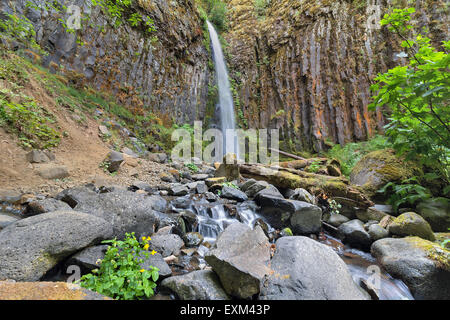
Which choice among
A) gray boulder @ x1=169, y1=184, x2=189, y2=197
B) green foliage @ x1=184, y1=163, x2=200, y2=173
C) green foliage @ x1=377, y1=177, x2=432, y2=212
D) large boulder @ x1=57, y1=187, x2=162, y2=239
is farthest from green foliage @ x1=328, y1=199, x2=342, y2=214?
green foliage @ x1=184, y1=163, x2=200, y2=173

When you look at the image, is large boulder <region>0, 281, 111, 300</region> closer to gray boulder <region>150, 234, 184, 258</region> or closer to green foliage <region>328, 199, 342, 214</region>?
gray boulder <region>150, 234, 184, 258</region>

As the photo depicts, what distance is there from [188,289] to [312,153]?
38.2 ft

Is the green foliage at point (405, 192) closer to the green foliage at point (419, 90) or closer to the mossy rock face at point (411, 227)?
the green foliage at point (419, 90)

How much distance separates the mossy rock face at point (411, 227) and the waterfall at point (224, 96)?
11.0 meters

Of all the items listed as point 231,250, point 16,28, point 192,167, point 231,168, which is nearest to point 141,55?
point 192,167

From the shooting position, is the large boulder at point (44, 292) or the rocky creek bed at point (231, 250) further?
the rocky creek bed at point (231, 250)

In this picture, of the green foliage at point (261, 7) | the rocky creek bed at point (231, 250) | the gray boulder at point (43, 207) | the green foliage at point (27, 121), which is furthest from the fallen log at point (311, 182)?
the green foliage at point (261, 7)

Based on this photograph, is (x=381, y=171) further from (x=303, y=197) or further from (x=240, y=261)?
(x=240, y=261)

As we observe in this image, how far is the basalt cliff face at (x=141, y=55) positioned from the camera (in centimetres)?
745

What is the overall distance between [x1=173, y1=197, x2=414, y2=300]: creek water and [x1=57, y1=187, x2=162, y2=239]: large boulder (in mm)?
922

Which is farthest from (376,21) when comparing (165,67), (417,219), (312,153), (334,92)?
(417,219)

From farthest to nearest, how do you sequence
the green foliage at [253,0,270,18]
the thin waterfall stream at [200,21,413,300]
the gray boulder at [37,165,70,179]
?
the green foliage at [253,0,270,18] < the gray boulder at [37,165,70,179] < the thin waterfall stream at [200,21,413,300]

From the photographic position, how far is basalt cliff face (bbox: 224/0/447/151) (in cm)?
1097

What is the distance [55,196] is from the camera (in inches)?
130
